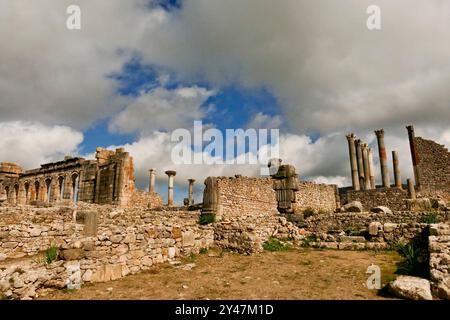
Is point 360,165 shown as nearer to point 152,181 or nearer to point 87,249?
point 152,181

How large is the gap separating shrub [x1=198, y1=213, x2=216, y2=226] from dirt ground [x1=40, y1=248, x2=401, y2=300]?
291cm

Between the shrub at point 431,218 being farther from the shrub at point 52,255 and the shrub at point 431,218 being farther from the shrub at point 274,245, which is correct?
the shrub at point 52,255

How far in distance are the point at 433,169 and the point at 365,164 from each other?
5.71m

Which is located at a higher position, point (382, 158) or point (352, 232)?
point (382, 158)

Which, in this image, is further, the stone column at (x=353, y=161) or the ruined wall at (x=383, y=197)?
the stone column at (x=353, y=161)

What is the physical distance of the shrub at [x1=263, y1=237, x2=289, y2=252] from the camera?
10.7 meters

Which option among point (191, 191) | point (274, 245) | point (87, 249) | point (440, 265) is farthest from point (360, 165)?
point (87, 249)

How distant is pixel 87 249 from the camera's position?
624 centimetres

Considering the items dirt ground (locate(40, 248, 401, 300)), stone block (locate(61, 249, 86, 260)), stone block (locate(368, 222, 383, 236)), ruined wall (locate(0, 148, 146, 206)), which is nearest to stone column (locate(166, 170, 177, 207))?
ruined wall (locate(0, 148, 146, 206))

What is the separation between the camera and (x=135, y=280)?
6.44 m

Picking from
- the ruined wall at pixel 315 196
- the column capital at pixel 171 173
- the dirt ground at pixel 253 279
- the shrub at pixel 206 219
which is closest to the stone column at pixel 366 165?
the ruined wall at pixel 315 196

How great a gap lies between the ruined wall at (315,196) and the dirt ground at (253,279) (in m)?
14.7

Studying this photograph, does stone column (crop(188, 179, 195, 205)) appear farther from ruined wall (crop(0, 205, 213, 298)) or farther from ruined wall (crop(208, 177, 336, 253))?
ruined wall (crop(0, 205, 213, 298))

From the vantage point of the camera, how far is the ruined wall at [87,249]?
529cm
